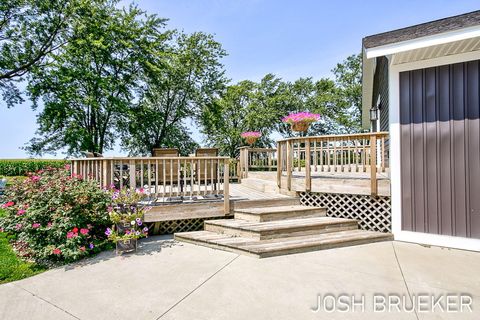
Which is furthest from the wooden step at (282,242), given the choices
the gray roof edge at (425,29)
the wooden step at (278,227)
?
the gray roof edge at (425,29)

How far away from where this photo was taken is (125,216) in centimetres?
433

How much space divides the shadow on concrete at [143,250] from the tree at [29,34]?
14153mm

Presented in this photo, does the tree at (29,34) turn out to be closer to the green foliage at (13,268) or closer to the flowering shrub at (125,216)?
the green foliage at (13,268)

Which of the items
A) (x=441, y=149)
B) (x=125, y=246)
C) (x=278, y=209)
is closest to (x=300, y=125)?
(x=278, y=209)

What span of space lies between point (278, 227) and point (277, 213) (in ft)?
2.05

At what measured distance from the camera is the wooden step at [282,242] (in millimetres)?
4121

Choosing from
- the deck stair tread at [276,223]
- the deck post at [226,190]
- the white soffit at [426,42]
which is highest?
the white soffit at [426,42]

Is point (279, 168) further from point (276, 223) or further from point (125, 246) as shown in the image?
point (125, 246)

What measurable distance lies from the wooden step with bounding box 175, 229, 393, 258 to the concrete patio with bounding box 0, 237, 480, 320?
0.14m

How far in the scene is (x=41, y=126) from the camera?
14672mm

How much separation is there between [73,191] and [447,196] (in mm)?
5963

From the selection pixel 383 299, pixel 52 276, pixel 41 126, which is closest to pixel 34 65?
pixel 41 126

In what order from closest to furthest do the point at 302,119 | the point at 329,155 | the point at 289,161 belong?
the point at 329,155, the point at 289,161, the point at 302,119

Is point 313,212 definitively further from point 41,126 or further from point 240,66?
point 240,66
